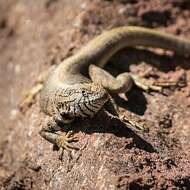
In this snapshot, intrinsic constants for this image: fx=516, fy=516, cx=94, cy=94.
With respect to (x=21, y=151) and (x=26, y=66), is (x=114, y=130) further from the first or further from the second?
(x=26, y=66)

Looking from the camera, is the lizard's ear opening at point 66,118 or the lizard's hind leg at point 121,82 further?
the lizard's hind leg at point 121,82

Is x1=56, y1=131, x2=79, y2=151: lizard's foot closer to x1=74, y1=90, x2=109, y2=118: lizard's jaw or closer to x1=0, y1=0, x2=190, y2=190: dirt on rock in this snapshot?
x1=0, y1=0, x2=190, y2=190: dirt on rock

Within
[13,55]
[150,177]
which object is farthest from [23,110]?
[150,177]

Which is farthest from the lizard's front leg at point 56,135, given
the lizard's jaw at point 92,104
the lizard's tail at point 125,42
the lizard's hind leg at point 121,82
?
the lizard's tail at point 125,42

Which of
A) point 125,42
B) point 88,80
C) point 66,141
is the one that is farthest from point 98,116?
point 125,42

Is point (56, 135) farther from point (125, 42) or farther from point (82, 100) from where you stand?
point (125, 42)

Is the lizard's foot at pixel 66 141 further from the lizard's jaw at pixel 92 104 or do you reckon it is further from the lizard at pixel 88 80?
the lizard's jaw at pixel 92 104
